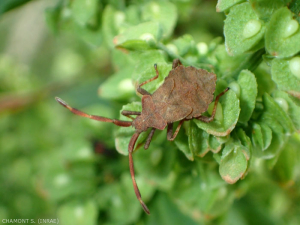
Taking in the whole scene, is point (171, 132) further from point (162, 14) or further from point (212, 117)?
point (162, 14)

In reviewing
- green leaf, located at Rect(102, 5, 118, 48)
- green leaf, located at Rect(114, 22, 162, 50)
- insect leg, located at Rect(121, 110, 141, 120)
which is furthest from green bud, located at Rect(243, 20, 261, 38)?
green leaf, located at Rect(102, 5, 118, 48)

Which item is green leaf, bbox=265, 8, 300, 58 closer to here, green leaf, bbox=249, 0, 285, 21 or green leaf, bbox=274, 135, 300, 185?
green leaf, bbox=249, 0, 285, 21

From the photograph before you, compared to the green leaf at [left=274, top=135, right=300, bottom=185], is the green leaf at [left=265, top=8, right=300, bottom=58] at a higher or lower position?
higher

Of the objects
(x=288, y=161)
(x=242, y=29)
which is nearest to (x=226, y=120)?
(x=242, y=29)

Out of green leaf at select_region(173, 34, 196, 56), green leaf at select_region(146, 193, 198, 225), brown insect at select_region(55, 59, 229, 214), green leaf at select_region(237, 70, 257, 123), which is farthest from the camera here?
green leaf at select_region(146, 193, 198, 225)

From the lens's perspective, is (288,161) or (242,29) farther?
(288,161)

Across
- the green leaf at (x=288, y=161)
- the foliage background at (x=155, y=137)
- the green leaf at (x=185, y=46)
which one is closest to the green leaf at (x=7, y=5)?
the foliage background at (x=155, y=137)

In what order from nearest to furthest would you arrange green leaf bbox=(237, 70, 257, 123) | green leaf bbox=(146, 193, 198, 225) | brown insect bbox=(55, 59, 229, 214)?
green leaf bbox=(237, 70, 257, 123) → brown insect bbox=(55, 59, 229, 214) → green leaf bbox=(146, 193, 198, 225)
